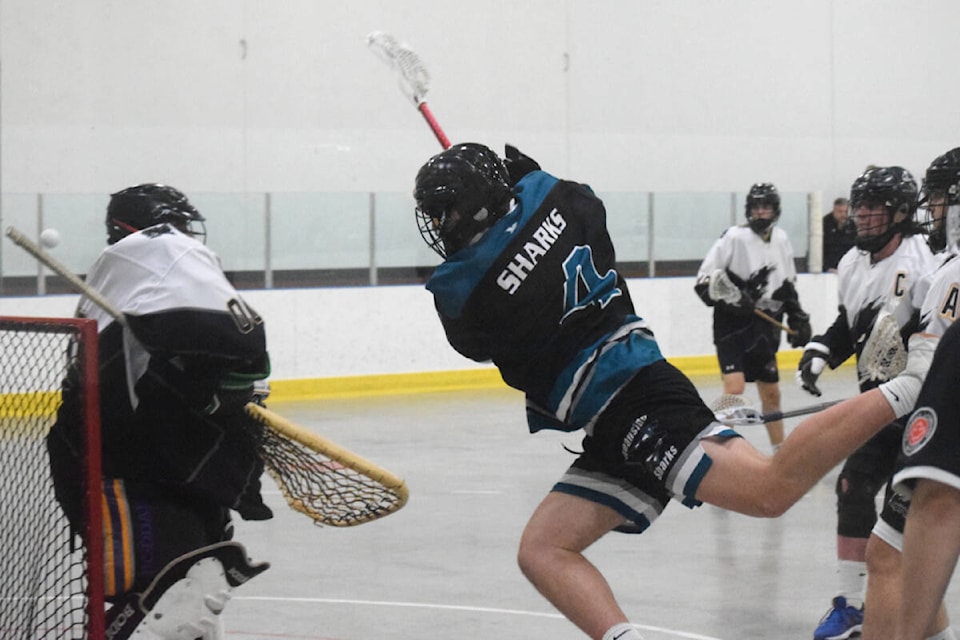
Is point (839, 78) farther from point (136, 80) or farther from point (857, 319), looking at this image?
point (857, 319)

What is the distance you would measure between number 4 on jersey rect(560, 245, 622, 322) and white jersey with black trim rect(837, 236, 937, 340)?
4.52 feet

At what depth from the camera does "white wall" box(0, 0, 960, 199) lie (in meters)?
10.6

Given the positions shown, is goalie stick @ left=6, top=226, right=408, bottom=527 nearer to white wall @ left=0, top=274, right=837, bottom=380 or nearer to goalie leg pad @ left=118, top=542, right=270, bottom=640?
goalie leg pad @ left=118, top=542, right=270, bottom=640

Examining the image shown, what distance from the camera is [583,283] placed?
9.35 ft

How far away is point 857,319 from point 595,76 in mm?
8458

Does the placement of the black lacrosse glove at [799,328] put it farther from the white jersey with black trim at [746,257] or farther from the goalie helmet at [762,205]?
the goalie helmet at [762,205]

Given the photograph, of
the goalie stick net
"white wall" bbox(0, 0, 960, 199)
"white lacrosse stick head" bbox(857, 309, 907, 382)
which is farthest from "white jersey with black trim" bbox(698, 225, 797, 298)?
the goalie stick net

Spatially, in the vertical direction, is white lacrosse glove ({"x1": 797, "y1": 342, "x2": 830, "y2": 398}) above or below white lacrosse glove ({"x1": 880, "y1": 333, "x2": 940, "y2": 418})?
below

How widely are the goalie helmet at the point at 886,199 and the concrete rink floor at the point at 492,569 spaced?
43.2 inches

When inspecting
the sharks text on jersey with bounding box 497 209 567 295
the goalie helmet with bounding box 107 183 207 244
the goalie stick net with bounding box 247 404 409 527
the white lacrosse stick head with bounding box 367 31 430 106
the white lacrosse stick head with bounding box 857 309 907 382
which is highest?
the white lacrosse stick head with bounding box 367 31 430 106

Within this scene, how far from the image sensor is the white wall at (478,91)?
10.6 m

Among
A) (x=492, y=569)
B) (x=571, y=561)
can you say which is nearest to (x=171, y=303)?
(x=571, y=561)

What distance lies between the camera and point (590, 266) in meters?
2.87

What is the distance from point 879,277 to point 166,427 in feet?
8.34
